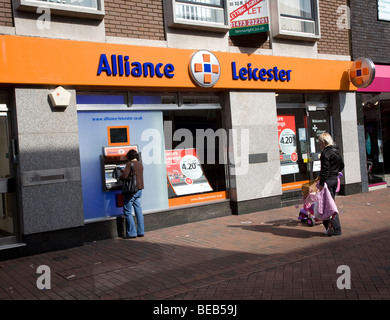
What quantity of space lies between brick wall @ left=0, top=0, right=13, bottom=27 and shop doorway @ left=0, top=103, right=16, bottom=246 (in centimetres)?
131

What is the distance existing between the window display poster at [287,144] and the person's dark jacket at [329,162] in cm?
367

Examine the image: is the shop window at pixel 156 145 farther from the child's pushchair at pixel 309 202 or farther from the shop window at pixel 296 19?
the shop window at pixel 296 19

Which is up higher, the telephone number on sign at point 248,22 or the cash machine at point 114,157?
the telephone number on sign at point 248,22

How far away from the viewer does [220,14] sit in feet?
32.6

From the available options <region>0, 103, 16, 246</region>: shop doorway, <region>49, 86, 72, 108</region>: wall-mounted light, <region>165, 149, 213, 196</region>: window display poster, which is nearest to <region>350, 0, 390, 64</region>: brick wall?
<region>165, 149, 213, 196</region>: window display poster

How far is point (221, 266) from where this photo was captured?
6070 millimetres

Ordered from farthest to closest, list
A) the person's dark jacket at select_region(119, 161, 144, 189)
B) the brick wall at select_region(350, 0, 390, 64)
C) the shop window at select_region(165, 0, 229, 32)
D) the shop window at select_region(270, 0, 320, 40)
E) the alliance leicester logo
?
the brick wall at select_region(350, 0, 390, 64), the shop window at select_region(270, 0, 320, 40), the alliance leicester logo, the shop window at select_region(165, 0, 229, 32), the person's dark jacket at select_region(119, 161, 144, 189)

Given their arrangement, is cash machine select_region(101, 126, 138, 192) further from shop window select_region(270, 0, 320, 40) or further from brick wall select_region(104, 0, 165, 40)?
shop window select_region(270, 0, 320, 40)

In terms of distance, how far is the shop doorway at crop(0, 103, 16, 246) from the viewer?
7219 mm

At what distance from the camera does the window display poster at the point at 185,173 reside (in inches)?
368

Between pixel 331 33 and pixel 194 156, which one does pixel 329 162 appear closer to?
pixel 194 156

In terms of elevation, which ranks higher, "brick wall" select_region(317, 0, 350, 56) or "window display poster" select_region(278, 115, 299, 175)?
"brick wall" select_region(317, 0, 350, 56)

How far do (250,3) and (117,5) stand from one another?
3.07 m

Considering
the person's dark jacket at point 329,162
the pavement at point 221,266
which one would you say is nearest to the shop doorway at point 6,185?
the pavement at point 221,266
